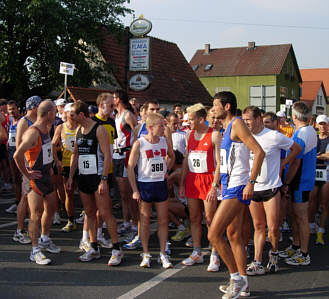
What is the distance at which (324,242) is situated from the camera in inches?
261

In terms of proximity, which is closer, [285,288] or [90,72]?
[285,288]

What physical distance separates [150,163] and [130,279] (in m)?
1.36

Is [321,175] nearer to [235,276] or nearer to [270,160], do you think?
[270,160]

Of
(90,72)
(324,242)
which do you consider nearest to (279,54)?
(90,72)

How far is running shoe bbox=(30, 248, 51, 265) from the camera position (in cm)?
531

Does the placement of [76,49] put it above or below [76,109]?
above

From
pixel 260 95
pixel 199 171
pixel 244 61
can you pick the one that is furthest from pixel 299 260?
pixel 244 61

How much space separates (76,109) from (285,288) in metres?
3.13

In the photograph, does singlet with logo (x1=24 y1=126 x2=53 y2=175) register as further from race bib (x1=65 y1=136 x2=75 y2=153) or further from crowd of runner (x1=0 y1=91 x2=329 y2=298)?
race bib (x1=65 y1=136 x2=75 y2=153)

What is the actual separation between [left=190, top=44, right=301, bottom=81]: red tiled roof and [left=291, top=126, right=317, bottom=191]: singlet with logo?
51.2 meters

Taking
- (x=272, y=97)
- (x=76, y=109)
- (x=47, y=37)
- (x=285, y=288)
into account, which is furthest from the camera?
(x=272, y=97)

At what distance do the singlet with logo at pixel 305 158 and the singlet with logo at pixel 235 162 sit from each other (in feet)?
4.56

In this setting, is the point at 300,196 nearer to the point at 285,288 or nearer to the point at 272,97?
the point at 285,288

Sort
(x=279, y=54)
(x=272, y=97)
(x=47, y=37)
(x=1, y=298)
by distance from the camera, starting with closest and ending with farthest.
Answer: (x=1, y=298) < (x=47, y=37) < (x=272, y=97) < (x=279, y=54)
